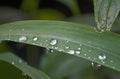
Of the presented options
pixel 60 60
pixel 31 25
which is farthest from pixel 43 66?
pixel 31 25

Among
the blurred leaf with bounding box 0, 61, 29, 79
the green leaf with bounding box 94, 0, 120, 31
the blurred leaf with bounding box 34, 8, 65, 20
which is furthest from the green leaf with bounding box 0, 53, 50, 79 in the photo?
the blurred leaf with bounding box 34, 8, 65, 20

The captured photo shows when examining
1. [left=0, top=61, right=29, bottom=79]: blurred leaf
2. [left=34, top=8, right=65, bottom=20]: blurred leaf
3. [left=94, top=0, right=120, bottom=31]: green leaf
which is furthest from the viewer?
[left=34, top=8, right=65, bottom=20]: blurred leaf

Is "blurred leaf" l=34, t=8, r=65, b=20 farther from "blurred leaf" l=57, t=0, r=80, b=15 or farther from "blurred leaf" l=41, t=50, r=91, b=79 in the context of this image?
"blurred leaf" l=41, t=50, r=91, b=79

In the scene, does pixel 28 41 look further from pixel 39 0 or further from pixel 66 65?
pixel 39 0

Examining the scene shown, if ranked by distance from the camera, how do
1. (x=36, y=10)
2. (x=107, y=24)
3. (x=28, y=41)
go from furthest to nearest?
1. (x=36, y=10)
2. (x=28, y=41)
3. (x=107, y=24)

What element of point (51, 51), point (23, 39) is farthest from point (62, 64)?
point (23, 39)

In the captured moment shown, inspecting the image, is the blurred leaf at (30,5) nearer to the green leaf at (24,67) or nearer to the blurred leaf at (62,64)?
the blurred leaf at (62,64)

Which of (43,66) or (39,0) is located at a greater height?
(39,0)
